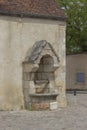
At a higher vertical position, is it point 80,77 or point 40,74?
point 40,74

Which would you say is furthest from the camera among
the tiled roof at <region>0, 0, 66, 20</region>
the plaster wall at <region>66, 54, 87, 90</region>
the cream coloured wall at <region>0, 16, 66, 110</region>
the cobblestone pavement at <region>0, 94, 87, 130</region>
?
the plaster wall at <region>66, 54, 87, 90</region>

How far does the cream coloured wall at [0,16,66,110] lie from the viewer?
19.0 m

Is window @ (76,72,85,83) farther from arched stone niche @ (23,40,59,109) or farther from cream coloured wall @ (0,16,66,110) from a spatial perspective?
cream coloured wall @ (0,16,66,110)

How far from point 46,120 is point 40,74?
5.26 meters

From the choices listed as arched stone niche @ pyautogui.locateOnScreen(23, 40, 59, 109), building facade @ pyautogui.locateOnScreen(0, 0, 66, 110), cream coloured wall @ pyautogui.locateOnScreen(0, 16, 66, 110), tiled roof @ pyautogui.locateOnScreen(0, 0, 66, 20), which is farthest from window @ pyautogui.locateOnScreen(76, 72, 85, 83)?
cream coloured wall @ pyautogui.locateOnScreen(0, 16, 66, 110)

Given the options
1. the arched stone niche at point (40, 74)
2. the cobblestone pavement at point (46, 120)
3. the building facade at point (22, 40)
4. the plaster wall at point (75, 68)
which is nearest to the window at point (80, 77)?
the plaster wall at point (75, 68)

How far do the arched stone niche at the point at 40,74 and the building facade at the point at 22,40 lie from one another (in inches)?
2.7

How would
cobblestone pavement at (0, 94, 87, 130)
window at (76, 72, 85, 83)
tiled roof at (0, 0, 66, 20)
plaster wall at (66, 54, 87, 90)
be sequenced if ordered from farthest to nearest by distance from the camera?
window at (76, 72, 85, 83) → plaster wall at (66, 54, 87, 90) → tiled roof at (0, 0, 66, 20) → cobblestone pavement at (0, 94, 87, 130)

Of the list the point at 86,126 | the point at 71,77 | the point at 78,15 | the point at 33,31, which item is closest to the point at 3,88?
the point at 33,31

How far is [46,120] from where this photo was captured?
622 inches

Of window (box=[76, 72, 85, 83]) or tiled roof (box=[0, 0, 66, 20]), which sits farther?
window (box=[76, 72, 85, 83])

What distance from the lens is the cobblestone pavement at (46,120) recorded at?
45.8ft

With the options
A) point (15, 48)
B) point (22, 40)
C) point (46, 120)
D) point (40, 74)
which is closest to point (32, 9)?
point (22, 40)

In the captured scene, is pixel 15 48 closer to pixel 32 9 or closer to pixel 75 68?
pixel 32 9
